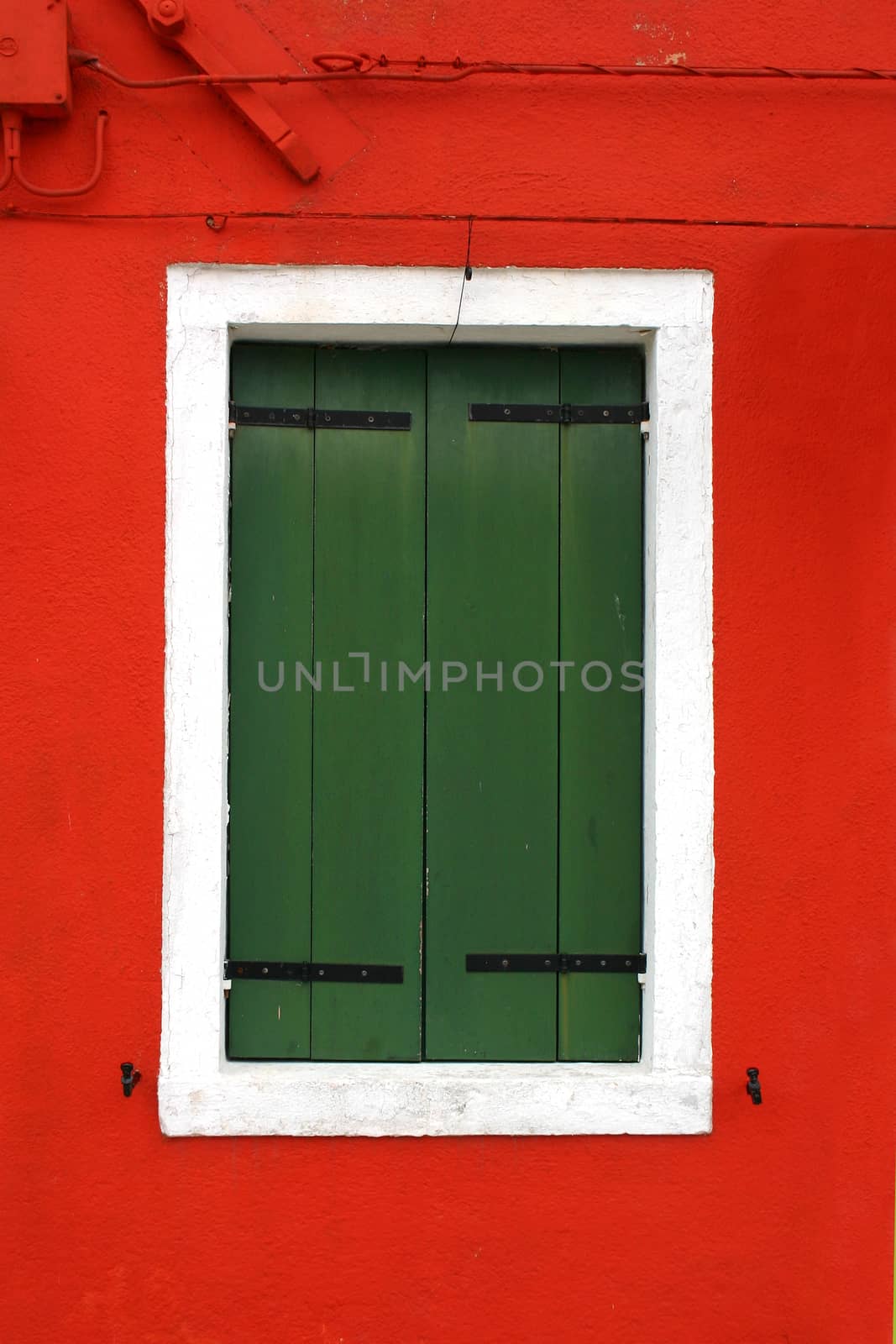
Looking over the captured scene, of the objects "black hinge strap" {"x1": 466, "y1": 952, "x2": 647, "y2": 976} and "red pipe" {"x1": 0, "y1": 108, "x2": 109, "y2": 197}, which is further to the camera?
"black hinge strap" {"x1": 466, "y1": 952, "x2": 647, "y2": 976}

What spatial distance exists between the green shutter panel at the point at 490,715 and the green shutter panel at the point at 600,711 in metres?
0.04

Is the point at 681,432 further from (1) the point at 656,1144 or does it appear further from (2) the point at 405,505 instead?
(1) the point at 656,1144

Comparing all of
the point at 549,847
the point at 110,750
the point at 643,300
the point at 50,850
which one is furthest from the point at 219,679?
the point at 643,300

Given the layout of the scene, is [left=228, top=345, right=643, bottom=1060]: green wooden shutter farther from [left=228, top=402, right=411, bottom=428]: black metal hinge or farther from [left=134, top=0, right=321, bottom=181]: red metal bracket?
[left=134, top=0, right=321, bottom=181]: red metal bracket

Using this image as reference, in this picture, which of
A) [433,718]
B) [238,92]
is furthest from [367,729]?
[238,92]

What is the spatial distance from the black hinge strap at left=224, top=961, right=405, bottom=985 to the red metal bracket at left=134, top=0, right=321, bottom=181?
1.96 m

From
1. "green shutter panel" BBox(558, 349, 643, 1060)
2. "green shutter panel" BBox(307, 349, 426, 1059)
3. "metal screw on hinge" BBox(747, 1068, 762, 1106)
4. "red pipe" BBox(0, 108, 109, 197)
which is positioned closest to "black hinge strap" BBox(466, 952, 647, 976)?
"green shutter panel" BBox(558, 349, 643, 1060)

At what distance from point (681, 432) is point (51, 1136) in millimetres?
2336

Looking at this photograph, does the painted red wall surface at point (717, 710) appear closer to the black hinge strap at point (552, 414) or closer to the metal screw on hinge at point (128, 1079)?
the metal screw on hinge at point (128, 1079)

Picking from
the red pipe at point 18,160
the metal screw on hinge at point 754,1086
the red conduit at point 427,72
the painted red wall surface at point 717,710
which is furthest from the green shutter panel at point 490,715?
the red pipe at point 18,160

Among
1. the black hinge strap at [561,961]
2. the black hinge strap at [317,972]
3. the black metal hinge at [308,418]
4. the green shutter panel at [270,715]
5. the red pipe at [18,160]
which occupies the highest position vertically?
the red pipe at [18,160]

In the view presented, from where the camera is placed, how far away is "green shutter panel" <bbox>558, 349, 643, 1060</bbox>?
3086 millimetres

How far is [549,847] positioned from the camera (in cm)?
309

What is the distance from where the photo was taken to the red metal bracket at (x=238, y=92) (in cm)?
289
